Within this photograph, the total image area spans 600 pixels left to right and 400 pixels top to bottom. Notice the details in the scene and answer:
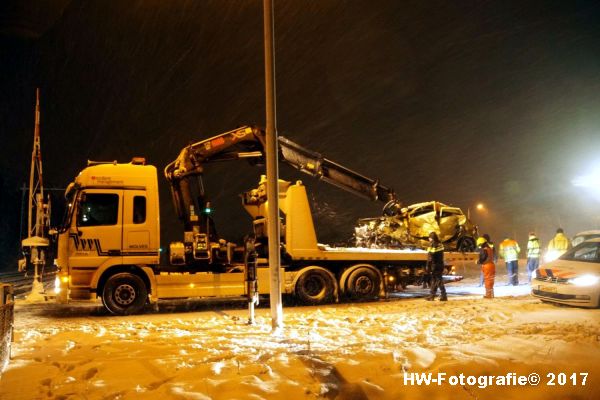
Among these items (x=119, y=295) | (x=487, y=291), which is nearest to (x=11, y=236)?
(x=119, y=295)

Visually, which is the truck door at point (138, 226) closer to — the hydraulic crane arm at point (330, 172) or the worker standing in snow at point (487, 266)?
the hydraulic crane arm at point (330, 172)

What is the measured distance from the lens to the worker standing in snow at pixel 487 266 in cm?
1188

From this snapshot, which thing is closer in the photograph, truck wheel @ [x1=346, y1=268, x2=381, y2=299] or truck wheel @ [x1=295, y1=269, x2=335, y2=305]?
truck wheel @ [x1=295, y1=269, x2=335, y2=305]

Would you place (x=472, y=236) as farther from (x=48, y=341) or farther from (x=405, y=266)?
(x=48, y=341)

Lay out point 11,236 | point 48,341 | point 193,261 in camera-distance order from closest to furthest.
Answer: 1. point 48,341
2. point 193,261
3. point 11,236

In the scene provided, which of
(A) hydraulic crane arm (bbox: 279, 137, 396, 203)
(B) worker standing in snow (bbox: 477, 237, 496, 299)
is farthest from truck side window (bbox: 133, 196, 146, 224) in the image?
(B) worker standing in snow (bbox: 477, 237, 496, 299)

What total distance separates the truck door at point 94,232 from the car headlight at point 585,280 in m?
9.68

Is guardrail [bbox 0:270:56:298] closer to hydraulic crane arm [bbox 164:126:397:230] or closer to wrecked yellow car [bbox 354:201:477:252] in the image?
hydraulic crane arm [bbox 164:126:397:230]

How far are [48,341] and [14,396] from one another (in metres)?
2.73

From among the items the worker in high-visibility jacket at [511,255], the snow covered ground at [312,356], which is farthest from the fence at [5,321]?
the worker in high-visibility jacket at [511,255]

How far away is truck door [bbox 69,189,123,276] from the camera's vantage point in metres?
10.3

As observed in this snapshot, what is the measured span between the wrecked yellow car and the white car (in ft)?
25.2

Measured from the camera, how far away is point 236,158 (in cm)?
1269

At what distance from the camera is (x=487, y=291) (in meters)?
11.9
